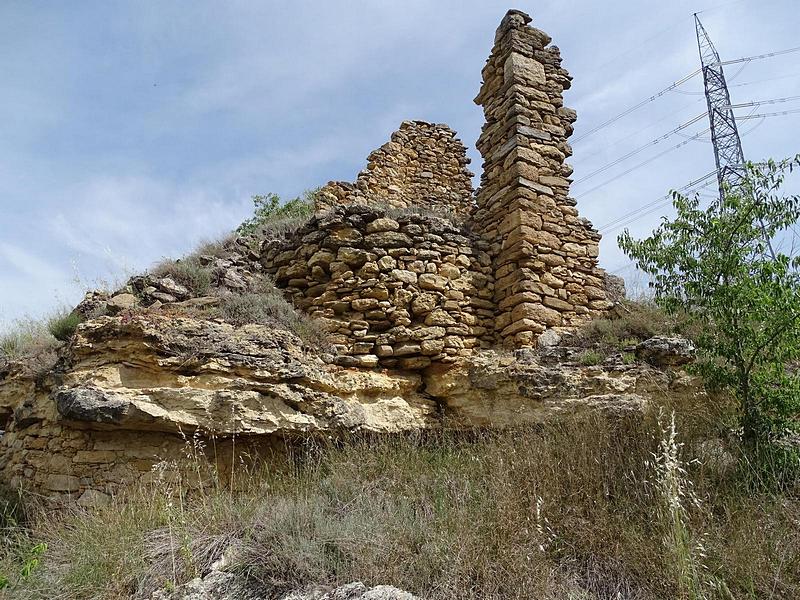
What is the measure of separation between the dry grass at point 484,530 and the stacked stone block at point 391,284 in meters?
1.46

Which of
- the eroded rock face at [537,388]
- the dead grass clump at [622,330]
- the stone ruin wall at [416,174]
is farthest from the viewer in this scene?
the stone ruin wall at [416,174]

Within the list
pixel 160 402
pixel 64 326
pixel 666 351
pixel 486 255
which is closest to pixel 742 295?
pixel 666 351

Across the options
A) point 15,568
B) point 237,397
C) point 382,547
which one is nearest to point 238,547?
point 382,547

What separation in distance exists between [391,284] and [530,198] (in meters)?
2.06

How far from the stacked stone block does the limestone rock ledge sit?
14.5 inches

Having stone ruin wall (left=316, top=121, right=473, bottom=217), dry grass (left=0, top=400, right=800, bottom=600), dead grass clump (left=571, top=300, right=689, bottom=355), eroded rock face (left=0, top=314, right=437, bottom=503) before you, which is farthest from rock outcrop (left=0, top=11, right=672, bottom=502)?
stone ruin wall (left=316, top=121, right=473, bottom=217)

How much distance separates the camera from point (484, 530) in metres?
4.09

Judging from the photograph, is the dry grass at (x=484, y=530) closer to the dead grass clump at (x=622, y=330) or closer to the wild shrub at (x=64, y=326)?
the dead grass clump at (x=622, y=330)

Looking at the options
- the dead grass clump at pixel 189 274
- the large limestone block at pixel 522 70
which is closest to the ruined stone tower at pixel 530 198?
the large limestone block at pixel 522 70

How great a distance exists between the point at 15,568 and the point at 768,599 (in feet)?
17.1

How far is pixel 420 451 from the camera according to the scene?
593 cm

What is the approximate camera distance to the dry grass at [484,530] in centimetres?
366

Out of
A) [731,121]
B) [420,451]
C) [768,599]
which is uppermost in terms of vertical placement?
[731,121]

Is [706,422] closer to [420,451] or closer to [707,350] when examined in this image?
[707,350]
